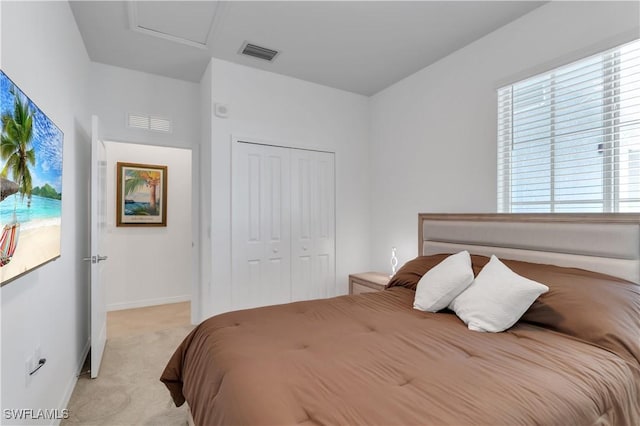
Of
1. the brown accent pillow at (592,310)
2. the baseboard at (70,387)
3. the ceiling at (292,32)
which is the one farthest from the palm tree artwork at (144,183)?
the brown accent pillow at (592,310)

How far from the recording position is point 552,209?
90.6 inches

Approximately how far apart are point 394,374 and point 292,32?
2.62 m

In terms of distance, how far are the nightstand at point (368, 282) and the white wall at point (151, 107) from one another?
1744 millimetres

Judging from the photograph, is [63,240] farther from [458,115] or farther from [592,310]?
[458,115]

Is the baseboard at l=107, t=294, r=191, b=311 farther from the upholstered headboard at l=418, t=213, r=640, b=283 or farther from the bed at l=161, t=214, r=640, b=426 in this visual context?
the upholstered headboard at l=418, t=213, r=640, b=283

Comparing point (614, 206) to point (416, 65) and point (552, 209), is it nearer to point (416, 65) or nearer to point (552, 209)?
point (552, 209)

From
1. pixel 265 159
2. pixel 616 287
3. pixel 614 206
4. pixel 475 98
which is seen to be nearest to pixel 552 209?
pixel 614 206

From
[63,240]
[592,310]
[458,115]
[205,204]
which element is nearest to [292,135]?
[205,204]

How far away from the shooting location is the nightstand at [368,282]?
3227 mm

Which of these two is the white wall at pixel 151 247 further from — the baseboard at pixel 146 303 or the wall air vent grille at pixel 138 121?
the wall air vent grille at pixel 138 121

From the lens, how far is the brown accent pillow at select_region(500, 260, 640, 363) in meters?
1.45

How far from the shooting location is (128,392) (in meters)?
2.27

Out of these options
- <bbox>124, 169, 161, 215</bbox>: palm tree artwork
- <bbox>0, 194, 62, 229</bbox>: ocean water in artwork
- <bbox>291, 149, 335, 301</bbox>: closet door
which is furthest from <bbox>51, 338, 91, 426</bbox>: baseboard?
<bbox>124, 169, 161, 215</bbox>: palm tree artwork

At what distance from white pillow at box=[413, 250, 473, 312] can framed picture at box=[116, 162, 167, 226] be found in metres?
3.90
